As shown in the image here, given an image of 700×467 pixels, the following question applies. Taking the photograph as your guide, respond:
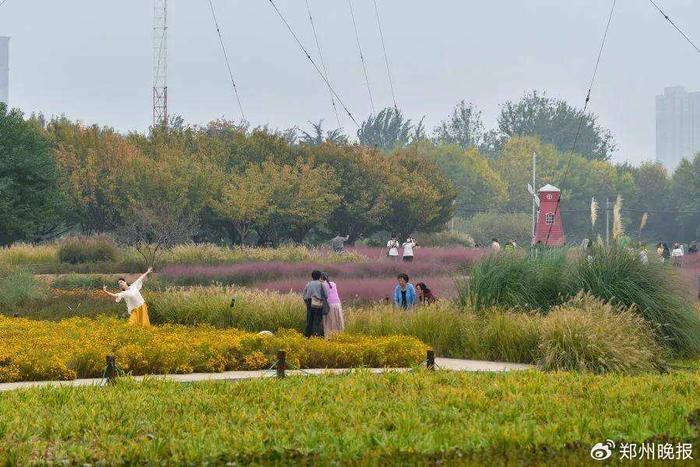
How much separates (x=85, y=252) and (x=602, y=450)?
38.2 m

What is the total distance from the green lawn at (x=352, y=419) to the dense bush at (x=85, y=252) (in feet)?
104

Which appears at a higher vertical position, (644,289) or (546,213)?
(546,213)

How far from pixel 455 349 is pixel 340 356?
269 centimetres

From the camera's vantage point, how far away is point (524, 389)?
14.1m

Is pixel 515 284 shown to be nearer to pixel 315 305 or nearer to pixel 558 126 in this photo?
pixel 315 305

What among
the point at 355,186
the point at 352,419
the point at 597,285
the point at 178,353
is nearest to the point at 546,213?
the point at 355,186

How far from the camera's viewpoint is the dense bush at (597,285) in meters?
20.4

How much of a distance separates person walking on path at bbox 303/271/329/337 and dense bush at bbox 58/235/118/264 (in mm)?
24902

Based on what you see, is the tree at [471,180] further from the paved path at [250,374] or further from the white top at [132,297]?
the paved path at [250,374]

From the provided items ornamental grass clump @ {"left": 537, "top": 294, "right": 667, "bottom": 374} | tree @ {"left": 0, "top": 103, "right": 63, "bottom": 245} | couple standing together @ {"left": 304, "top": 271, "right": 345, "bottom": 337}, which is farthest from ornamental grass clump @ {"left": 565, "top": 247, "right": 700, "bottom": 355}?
tree @ {"left": 0, "top": 103, "right": 63, "bottom": 245}

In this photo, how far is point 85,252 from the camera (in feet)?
152

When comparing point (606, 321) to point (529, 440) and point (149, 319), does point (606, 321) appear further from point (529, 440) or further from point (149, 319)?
point (149, 319)

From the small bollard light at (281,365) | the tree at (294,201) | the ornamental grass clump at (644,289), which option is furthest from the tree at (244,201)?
the small bollard light at (281,365)

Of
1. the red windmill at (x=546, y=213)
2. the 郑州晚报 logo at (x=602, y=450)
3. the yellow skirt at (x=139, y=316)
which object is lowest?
the yellow skirt at (x=139, y=316)
